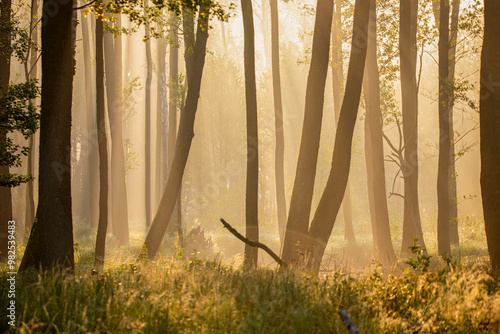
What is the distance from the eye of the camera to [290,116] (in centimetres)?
4025

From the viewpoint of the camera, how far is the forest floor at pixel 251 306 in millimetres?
3910

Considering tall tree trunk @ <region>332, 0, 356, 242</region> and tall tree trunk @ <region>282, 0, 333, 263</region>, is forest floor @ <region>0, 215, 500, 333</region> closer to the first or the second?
tall tree trunk @ <region>282, 0, 333, 263</region>

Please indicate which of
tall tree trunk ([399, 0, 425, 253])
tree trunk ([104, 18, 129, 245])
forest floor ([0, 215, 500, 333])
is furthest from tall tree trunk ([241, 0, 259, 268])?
tree trunk ([104, 18, 129, 245])

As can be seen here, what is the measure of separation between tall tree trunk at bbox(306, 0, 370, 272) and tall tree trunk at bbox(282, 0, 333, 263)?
1.32 feet

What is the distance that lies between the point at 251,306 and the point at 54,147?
4.18m

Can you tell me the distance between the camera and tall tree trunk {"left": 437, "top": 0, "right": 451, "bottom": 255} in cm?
1380

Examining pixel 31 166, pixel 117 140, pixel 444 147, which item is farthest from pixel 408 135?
pixel 31 166

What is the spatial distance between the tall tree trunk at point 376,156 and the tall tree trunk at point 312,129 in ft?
17.9

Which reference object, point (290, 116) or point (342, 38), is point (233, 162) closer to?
point (290, 116)

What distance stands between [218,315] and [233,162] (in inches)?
1502

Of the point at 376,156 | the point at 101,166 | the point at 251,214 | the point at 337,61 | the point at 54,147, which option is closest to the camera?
the point at 54,147

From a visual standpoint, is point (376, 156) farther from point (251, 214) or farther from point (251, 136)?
point (251, 214)

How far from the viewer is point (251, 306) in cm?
438

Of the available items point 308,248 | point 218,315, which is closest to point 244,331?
point 218,315
